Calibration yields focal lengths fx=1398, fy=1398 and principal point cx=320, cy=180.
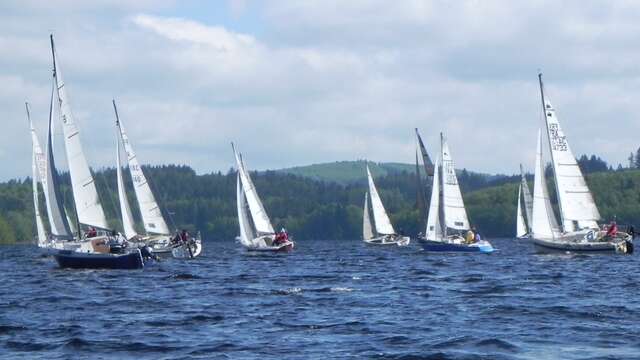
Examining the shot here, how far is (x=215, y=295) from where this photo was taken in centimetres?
5322

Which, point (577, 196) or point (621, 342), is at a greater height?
point (577, 196)

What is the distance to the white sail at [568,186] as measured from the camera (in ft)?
288

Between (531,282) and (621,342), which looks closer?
(621,342)

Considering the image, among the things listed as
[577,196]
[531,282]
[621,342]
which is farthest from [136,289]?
[577,196]

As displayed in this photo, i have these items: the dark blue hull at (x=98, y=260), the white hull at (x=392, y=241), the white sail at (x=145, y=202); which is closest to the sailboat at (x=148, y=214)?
the white sail at (x=145, y=202)

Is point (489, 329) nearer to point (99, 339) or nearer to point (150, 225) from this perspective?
point (99, 339)

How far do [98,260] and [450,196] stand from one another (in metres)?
40.6

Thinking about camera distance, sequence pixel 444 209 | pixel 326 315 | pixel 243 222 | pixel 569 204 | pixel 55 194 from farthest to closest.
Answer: pixel 243 222, pixel 444 209, pixel 569 204, pixel 55 194, pixel 326 315

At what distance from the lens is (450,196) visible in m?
106

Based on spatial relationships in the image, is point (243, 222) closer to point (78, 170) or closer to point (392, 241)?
point (392, 241)

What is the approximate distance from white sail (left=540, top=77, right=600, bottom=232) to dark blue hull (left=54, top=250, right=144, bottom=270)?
29140 millimetres

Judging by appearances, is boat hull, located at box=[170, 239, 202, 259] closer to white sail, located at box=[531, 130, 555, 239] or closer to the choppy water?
white sail, located at box=[531, 130, 555, 239]

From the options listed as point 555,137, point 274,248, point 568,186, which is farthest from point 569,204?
point 274,248

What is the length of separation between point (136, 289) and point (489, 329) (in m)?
22.1
